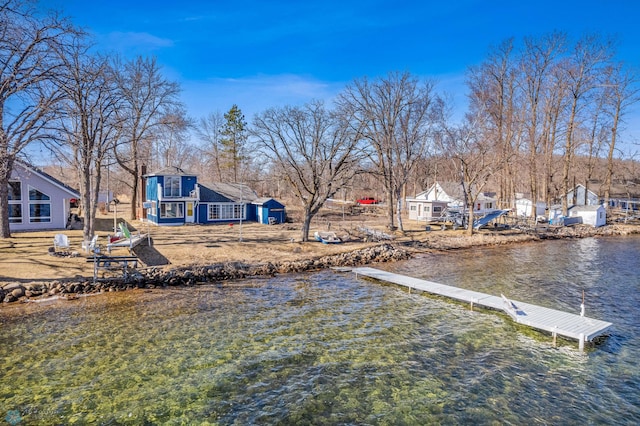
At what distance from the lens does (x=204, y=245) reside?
22.4m

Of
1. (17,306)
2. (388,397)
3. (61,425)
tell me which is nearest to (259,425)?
(388,397)

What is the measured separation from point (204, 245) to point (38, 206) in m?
13.6

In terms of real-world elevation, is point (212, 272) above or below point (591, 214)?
below

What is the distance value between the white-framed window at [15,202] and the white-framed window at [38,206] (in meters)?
0.60

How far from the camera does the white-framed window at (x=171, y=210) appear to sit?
104ft

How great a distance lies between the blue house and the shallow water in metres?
18.0

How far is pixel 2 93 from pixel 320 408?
1489 centimetres

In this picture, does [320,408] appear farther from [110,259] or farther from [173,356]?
[110,259]

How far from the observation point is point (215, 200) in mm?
34250

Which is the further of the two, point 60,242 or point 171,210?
point 171,210

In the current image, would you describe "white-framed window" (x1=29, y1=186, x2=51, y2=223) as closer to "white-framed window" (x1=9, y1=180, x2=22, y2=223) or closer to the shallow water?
"white-framed window" (x1=9, y1=180, x2=22, y2=223)

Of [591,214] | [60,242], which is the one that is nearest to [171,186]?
[60,242]

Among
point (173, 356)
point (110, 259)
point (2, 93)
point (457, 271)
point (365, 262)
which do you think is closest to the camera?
point (173, 356)

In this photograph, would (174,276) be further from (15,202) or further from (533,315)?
(15,202)
